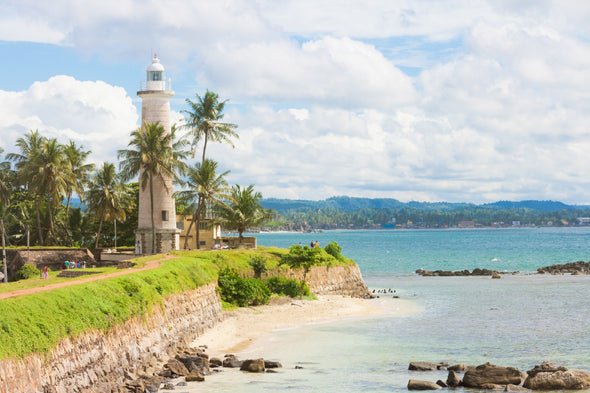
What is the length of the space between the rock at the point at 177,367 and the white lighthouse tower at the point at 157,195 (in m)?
26.1

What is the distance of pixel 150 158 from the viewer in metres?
46.9

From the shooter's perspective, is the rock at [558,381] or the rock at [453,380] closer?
the rock at [558,381]

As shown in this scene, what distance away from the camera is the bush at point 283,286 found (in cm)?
4184

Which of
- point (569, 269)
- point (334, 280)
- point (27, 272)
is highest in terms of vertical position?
point (27, 272)

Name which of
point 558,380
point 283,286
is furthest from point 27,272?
point 558,380

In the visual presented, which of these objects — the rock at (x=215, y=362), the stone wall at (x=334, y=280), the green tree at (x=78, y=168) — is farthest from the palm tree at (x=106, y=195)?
the rock at (x=215, y=362)

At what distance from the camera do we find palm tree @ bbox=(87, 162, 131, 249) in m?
59.3

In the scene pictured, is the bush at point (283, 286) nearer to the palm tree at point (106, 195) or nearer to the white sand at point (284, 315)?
the white sand at point (284, 315)

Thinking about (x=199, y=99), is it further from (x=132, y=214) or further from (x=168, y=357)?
(x=168, y=357)

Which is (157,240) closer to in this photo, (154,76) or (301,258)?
(301,258)

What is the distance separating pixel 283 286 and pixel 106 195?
78.9 ft

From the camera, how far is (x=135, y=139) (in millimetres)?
47156

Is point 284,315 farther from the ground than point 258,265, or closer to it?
closer to it

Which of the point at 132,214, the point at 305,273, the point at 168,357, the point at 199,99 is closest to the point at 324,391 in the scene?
the point at 168,357
